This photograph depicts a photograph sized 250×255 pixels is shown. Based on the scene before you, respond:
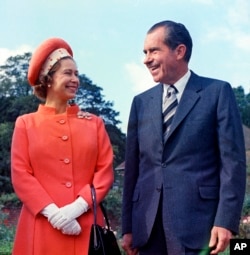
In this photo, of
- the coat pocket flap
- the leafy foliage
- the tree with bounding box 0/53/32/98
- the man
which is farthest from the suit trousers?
the tree with bounding box 0/53/32/98

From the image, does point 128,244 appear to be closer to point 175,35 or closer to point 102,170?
point 102,170

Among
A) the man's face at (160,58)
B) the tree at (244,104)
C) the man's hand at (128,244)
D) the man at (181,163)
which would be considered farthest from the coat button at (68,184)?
the tree at (244,104)

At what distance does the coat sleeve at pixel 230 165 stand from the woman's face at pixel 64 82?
82 cm

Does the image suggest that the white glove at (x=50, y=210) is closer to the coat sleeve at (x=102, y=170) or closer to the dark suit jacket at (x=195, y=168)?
the coat sleeve at (x=102, y=170)

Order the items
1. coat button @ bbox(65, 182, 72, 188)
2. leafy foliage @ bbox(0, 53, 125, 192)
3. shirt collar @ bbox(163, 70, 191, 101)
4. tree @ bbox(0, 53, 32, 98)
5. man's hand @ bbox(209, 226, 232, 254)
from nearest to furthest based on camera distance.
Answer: man's hand @ bbox(209, 226, 232, 254) → coat button @ bbox(65, 182, 72, 188) → shirt collar @ bbox(163, 70, 191, 101) → leafy foliage @ bbox(0, 53, 125, 192) → tree @ bbox(0, 53, 32, 98)

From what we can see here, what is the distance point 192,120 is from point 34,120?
88cm

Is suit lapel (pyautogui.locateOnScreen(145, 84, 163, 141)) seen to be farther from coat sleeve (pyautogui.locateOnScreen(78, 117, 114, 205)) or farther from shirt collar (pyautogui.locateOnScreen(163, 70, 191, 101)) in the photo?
coat sleeve (pyautogui.locateOnScreen(78, 117, 114, 205))

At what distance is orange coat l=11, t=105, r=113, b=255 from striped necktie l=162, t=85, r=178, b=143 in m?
0.34

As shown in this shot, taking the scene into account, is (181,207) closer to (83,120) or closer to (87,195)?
(87,195)

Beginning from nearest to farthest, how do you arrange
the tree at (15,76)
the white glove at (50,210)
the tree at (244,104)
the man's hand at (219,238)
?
the man's hand at (219,238) < the white glove at (50,210) < the tree at (15,76) < the tree at (244,104)

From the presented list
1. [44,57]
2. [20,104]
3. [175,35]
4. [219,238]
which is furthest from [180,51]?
[20,104]

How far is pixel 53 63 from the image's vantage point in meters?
3.46

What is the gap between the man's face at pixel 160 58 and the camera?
11.0 feet

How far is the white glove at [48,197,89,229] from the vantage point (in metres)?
3.19
